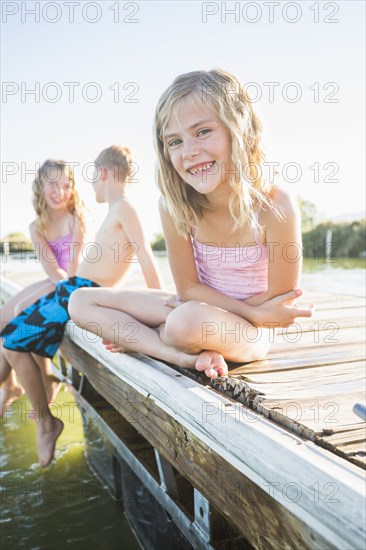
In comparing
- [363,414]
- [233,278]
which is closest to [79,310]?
[233,278]

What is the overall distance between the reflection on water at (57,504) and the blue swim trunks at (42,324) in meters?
1.01

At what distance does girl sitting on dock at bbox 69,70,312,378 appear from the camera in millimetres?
2170

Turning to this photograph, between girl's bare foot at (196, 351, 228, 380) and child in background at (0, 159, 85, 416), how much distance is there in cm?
209

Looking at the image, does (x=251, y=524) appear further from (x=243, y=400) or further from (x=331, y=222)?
(x=331, y=222)

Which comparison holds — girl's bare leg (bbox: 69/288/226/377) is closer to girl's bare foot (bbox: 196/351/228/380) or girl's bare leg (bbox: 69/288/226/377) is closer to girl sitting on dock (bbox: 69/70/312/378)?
girl sitting on dock (bbox: 69/70/312/378)

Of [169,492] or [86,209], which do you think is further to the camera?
[86,209]

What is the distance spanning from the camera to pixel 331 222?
873 inches

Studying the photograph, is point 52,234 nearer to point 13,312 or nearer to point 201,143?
point 13,312

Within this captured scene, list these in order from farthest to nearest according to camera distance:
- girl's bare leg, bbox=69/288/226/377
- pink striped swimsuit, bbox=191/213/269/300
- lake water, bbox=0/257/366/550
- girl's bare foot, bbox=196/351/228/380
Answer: lake water, bbox=0/257/366/550 → girl's bare leg, bbox=69/288/226/377 → pink striped swimsuit, bbox=191/213/269/300 → girl's bare foot, bbox=196/351/228/380

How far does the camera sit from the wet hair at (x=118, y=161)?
3574mm

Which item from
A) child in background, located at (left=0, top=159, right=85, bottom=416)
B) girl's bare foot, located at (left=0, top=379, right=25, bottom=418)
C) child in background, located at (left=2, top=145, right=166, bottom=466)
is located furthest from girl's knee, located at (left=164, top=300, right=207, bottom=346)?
girl's bare foot, located at (left=0, top=379, right=25, bottom=418)

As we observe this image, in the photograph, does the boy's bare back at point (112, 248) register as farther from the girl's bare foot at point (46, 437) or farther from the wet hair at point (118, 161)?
the girl's bare foot at point (46, 437)

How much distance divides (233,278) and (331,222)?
67.9 feet

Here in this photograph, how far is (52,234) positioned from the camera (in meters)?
4.25
